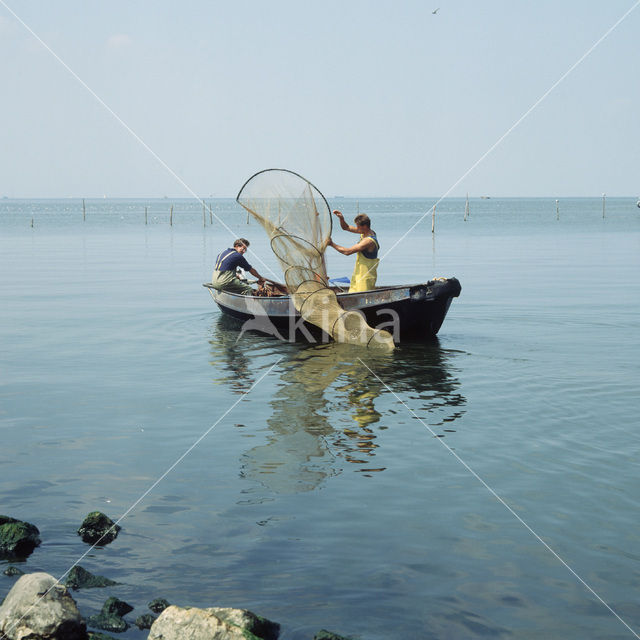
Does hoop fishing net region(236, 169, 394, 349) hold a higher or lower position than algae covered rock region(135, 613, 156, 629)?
higher

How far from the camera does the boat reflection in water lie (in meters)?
8.95

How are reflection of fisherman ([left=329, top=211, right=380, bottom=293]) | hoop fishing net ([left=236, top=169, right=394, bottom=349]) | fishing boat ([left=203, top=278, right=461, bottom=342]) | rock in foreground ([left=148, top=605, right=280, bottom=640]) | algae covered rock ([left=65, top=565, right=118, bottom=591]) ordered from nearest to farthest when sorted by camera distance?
rock in foreground ([left=148, top=605, right=280, bottom=640]) → algae covered rock ([left=65, top=565, right=118, bottom=591]) → fishing boat ([left=203, top=278, right=461, bottom=342]) → reflection of fisherman ([left=329, top=211, right=380, bottom=293]) → hoop fishing net ([left=236, top=169, right=394, bottom=349])

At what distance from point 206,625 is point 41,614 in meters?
1.17

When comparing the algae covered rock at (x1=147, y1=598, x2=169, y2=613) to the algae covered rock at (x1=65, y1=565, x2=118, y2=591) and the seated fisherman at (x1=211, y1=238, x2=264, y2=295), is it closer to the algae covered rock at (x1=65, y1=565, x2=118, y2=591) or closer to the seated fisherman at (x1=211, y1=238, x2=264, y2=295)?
the algae covered rock at (x1=65, y1=565, x2=118, y2=591)

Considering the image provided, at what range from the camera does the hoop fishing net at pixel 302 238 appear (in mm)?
16328

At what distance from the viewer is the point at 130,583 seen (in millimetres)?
Result: 6250

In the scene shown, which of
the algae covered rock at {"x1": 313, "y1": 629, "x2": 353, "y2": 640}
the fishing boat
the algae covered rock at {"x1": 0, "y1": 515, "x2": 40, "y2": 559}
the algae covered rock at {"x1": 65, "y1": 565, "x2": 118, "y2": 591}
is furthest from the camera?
the fishing boat

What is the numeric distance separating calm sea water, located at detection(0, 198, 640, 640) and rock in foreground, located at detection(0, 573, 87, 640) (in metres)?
0.44

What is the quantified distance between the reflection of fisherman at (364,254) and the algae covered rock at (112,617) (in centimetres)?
1050

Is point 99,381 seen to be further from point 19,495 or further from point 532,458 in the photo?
point 532,458
